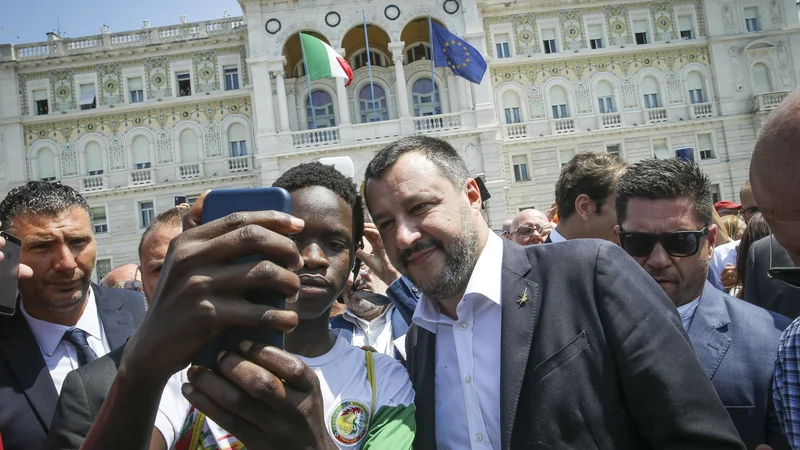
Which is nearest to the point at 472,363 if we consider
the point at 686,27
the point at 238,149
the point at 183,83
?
the point at 238,149

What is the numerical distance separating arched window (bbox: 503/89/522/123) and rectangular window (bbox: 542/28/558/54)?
2682 millimetres

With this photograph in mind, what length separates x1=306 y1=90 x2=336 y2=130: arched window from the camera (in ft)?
91.8

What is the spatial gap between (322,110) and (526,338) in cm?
2702

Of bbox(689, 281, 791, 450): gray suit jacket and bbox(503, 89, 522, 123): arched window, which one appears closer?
bbox(689, 281, 791, 450): gray suit jacket

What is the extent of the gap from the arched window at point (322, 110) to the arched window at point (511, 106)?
26.1 feet

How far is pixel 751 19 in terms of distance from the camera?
29.3m

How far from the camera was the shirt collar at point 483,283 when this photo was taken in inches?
85.1

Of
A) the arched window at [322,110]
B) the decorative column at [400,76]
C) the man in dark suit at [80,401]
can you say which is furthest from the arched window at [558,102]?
the man in dark suit at [80,401]

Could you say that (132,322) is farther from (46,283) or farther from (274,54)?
(274,54)

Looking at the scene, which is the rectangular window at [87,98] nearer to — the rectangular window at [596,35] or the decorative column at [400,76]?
the decorative column at [400,76]

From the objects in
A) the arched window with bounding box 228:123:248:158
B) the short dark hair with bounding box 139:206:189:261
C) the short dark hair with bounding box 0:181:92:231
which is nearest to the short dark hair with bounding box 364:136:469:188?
the short dark hair with bounding box 0:181:92:231

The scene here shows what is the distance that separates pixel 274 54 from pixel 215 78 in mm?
4050

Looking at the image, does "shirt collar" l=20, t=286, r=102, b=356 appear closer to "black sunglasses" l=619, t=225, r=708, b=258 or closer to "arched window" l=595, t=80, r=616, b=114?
"black sunglasses" l=619, t=225, r=708, b=258

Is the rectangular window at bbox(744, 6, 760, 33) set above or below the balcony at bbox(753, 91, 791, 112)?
above
